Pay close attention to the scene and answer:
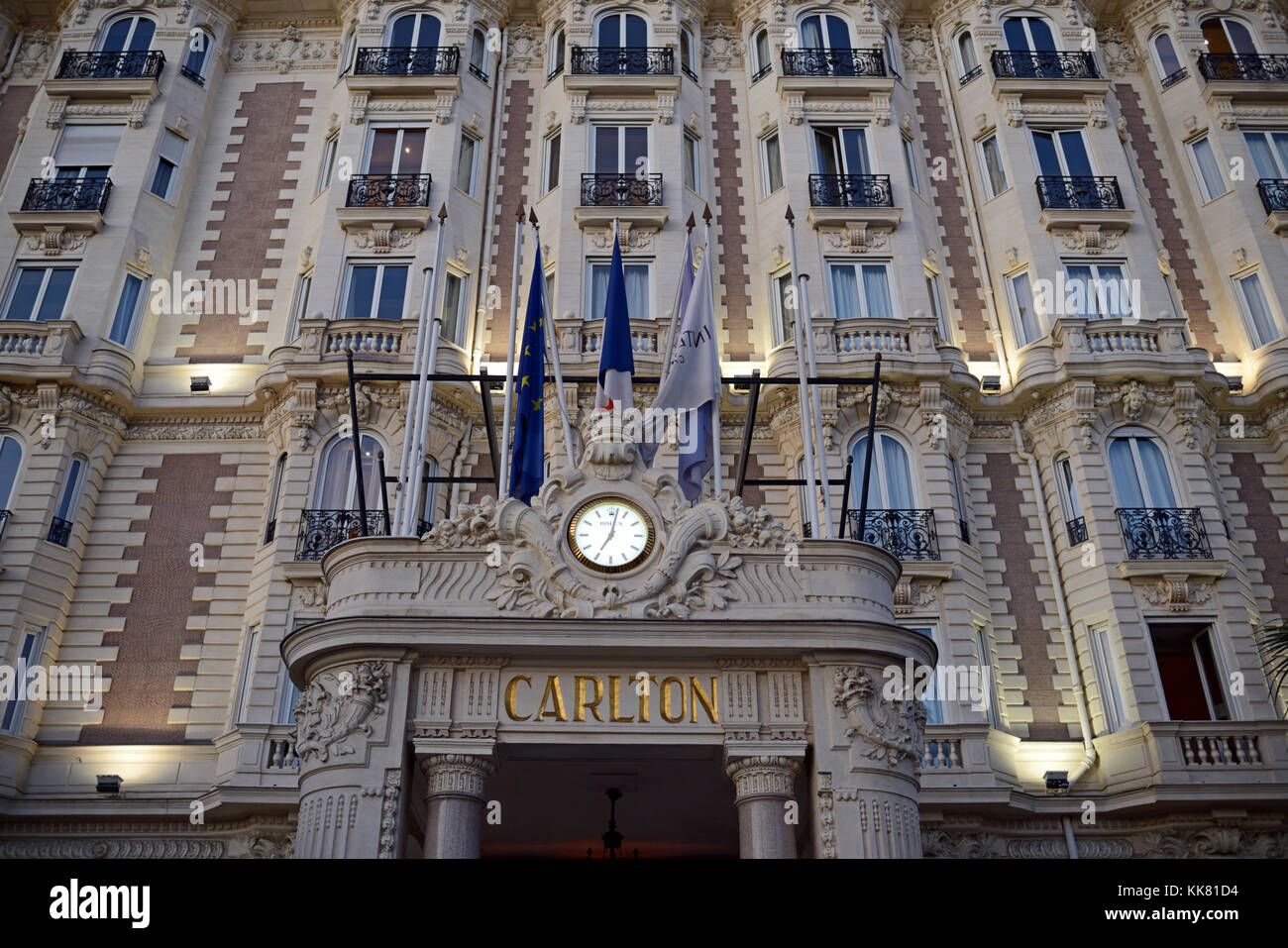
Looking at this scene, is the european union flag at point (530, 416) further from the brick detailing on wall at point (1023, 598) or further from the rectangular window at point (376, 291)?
the brick detailing on wall at point (1023, 598)

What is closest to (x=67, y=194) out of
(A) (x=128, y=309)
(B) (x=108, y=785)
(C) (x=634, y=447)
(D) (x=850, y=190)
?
(A) (x=128, y=309)

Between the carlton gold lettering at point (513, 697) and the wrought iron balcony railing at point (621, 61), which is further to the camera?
the wrought iron balcony railing at point (621, 61)

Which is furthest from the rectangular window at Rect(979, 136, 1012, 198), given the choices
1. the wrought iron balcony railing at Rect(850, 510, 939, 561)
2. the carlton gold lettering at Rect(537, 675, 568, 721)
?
the carlton gold lettering at Rect(537, 675, 568, 721)

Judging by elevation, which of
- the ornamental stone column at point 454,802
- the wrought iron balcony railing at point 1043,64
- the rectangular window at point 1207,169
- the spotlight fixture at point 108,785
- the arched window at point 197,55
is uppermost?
the arched window at point 197,55

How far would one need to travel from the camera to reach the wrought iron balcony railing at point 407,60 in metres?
26.9

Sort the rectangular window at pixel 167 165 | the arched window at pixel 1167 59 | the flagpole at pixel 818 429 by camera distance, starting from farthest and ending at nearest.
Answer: the arched window at pixel 1167 59, the rectangular window at pixel 167 165, the flagpole at pixel 818 429

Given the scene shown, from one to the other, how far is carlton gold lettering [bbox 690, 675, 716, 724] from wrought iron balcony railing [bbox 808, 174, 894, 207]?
45.9 feet

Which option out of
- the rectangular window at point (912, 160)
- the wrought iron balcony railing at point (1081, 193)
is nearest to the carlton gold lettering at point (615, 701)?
the rectangular window at point (912, 160)

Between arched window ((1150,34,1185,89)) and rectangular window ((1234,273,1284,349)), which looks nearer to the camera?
rectangular window ((1234,273,1284,349))

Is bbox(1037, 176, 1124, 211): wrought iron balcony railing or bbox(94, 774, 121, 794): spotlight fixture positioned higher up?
bbox(1037, 176, 1124, 211): wrought iron balcony railing

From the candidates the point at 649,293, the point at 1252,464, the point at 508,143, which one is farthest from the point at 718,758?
the point at 508,143

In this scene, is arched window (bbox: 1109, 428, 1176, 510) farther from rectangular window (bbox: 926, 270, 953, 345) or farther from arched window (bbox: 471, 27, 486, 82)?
arched window (bbox: 471, 27, 486, 82)

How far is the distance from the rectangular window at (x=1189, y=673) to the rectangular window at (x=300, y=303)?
17.7 m

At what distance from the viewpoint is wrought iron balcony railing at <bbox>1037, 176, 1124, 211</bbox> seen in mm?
25031
